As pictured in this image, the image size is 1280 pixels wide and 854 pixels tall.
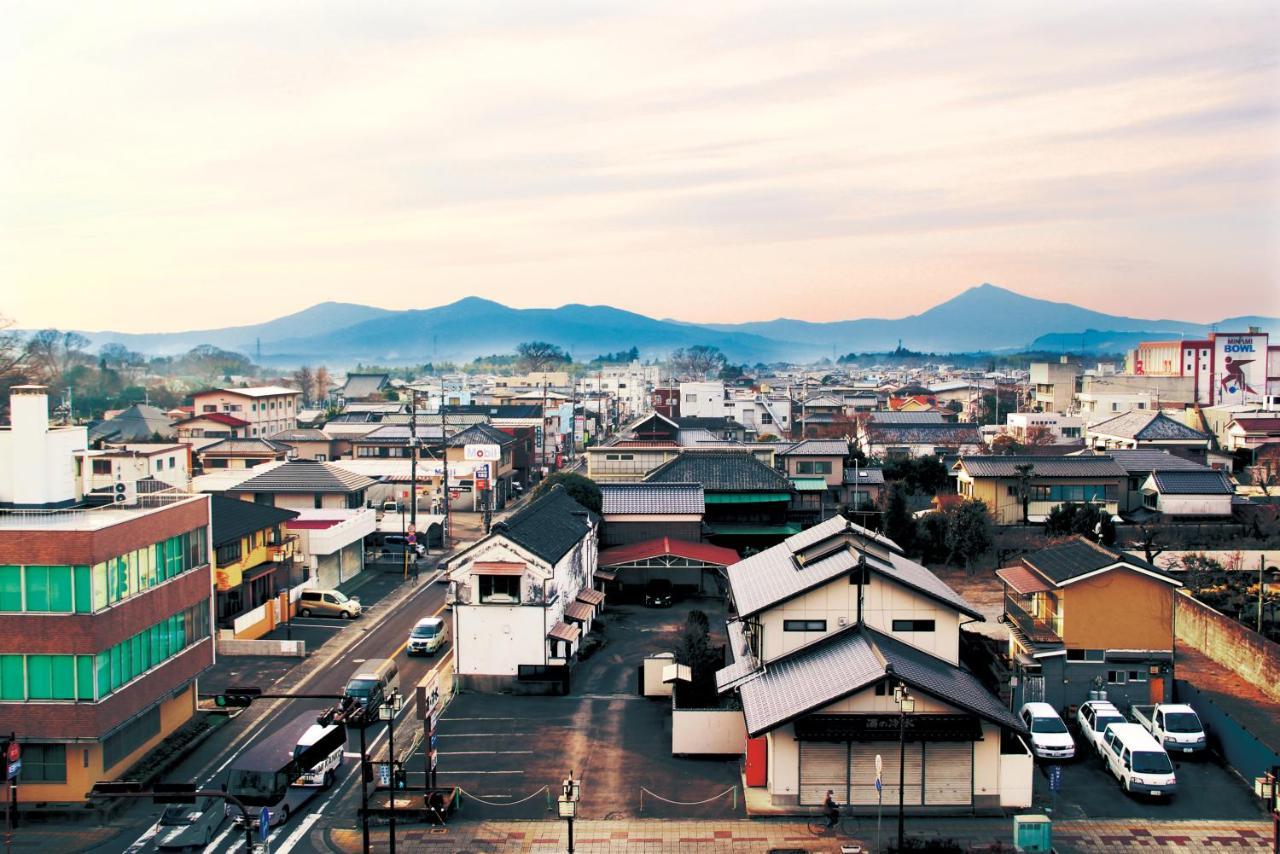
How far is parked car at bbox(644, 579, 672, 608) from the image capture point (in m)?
37.2

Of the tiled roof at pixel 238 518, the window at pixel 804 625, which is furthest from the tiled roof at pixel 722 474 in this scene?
the window at pixel 804 625

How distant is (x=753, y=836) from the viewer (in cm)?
1886

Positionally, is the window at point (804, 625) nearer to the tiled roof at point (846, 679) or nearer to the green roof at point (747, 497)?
the tiled roof at point (846, 679)

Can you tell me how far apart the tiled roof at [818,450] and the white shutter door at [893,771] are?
33.7 m

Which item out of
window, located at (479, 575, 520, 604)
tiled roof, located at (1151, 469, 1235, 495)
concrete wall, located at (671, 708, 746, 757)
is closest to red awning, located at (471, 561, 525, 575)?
window, located at (479, 575, 520, 604)

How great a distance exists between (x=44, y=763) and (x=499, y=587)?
433 inches

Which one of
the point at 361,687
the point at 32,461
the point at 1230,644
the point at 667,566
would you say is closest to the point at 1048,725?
the point at 1230,644

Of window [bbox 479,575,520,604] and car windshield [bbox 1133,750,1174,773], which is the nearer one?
car windshield [bbox 1133,750,1174,773]

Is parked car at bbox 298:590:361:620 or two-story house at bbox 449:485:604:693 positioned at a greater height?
two-story house at bbox 449:485:604:693

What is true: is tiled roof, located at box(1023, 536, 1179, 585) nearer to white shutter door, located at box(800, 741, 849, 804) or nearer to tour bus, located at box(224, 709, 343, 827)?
white shutter door, located at box(800, 741, 849, 804)

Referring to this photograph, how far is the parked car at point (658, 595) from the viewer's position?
3725 cm

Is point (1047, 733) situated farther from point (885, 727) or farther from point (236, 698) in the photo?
point (236, 698)

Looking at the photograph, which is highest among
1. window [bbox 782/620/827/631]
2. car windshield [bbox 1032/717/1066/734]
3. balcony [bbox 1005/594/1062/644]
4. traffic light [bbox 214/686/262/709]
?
traffic light [bbox 214/686/262/709]

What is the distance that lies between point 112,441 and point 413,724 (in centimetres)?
4930
